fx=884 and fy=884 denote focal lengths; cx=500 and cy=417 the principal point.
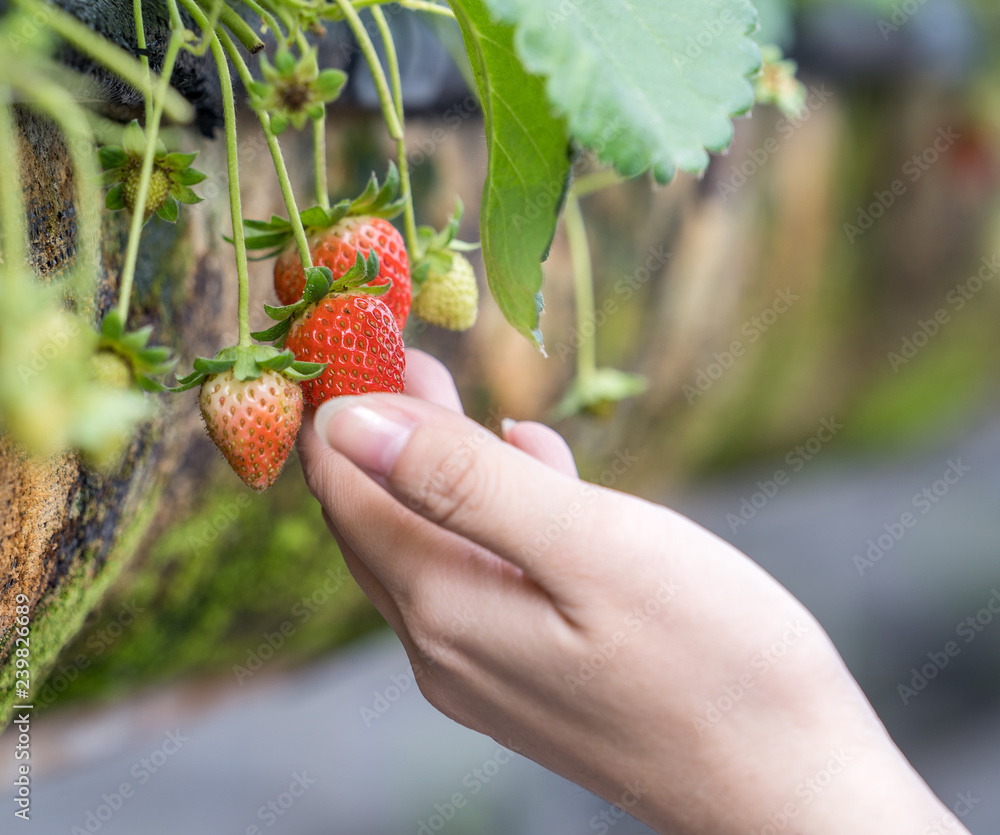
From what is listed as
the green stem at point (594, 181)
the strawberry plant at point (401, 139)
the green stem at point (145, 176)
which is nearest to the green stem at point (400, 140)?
the strawberry plant at point (401, 139)

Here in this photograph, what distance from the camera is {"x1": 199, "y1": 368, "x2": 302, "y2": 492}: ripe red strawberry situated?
1.28 ft

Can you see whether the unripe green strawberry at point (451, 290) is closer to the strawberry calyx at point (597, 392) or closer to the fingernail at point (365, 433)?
the fingernail at point (365, 433)

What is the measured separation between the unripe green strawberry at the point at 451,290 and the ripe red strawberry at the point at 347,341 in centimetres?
6

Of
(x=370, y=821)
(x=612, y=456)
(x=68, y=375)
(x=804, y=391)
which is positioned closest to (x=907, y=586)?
(x=804, y=391)

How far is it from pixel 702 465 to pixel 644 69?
4.34ft

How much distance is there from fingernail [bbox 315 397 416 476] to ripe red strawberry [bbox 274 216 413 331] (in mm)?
82

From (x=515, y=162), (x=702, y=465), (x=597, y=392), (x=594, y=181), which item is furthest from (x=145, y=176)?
(x=702, y=465)

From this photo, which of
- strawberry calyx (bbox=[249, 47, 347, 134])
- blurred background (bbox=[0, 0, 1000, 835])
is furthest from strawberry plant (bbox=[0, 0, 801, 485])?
blurred background (bbox=[0, 0, 1000, 835])

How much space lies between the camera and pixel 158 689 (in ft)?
3.19

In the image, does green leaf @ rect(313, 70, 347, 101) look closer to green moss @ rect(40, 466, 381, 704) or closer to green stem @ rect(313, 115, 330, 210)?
green stem @ rect(313, 115, 330, 210)

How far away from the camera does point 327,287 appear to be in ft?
1.32

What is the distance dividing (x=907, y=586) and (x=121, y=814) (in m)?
1.70

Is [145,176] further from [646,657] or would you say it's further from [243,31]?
[646,657]

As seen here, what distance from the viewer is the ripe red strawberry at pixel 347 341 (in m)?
0.41
